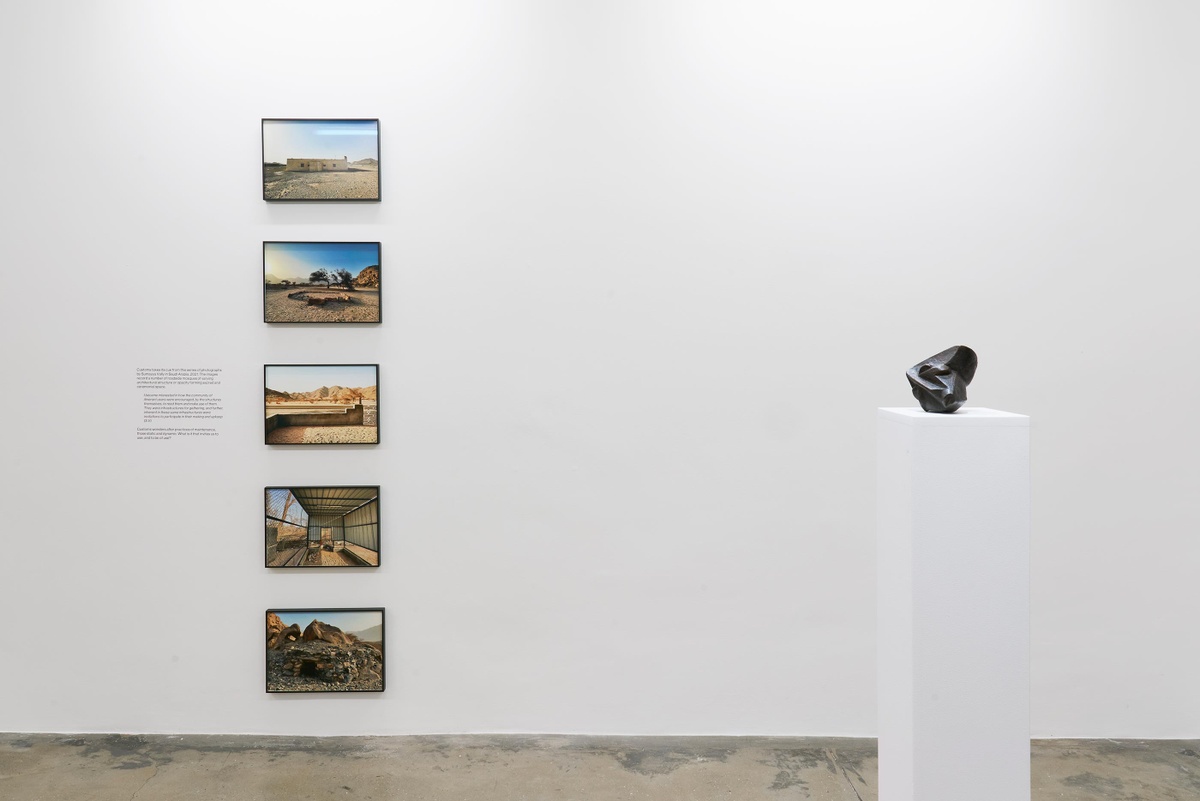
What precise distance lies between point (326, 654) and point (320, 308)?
150 cm

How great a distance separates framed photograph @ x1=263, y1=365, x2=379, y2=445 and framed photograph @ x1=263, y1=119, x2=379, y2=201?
0.75 meters

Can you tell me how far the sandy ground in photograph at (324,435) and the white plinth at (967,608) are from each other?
2.28 m

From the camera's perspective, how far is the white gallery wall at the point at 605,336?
363 centimetres

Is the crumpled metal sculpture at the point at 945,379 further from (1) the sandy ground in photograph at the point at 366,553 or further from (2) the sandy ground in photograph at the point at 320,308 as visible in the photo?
(1) the sandy ground in photograph at the point at 366,553

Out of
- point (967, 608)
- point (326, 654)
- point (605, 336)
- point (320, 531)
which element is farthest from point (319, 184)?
point (967, 608)

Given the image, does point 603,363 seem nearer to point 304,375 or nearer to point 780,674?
point 304,375

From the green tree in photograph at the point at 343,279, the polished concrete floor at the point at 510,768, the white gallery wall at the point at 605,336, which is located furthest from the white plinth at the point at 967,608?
the green tree in photograph at the point at 343,279

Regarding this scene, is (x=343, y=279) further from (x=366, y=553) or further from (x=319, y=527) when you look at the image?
(x=366, y=553)

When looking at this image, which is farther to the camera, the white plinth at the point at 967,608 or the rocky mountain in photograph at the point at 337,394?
the rocky mountain in photograph at the point at 337,394

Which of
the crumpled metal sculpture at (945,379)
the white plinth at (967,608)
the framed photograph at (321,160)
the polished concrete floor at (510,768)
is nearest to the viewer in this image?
the white plinth at (967,608)

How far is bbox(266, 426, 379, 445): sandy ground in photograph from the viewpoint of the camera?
3648 mm

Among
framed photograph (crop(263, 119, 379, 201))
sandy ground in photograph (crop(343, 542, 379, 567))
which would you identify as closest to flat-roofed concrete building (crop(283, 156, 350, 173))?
framed photograph (crop(263, 119, 379, 201))

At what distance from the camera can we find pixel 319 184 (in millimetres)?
3602

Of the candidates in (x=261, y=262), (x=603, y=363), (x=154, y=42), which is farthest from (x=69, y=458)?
(x=603, y=363)
